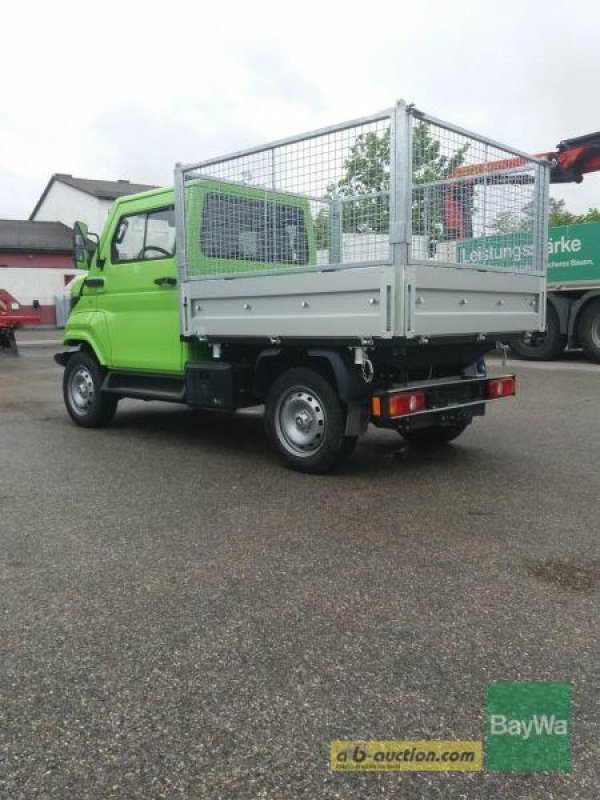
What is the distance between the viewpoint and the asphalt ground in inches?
87.1

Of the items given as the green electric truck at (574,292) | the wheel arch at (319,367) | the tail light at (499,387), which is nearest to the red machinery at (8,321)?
the green electric truck at (574,292)

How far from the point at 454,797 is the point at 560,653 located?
1.00 m

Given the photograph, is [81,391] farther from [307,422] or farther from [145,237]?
[307,422]

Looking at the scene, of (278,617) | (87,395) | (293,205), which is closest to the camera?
(278,617)

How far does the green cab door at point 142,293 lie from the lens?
22.3 ft

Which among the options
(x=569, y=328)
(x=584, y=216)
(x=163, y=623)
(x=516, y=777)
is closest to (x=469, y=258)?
(x=163, y=623)

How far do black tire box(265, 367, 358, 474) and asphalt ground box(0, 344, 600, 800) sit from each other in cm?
22

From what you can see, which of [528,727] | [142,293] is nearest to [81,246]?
[142,293]

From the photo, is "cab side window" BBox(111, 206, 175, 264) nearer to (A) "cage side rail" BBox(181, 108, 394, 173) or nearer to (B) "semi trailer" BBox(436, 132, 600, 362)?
(A) "cage side rail" BBox(181, 108, 394, 173)

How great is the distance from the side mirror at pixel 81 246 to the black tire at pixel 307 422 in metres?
3.11

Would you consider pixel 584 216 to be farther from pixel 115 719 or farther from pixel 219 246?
Result: pixel 115 719

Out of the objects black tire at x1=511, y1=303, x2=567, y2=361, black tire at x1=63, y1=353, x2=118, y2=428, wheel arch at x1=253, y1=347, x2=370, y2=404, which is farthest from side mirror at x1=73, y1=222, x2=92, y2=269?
black tire at x1=511, y1=303, x2=567, y2=361

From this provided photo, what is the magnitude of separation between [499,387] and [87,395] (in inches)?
180

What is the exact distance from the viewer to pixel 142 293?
7090mm
